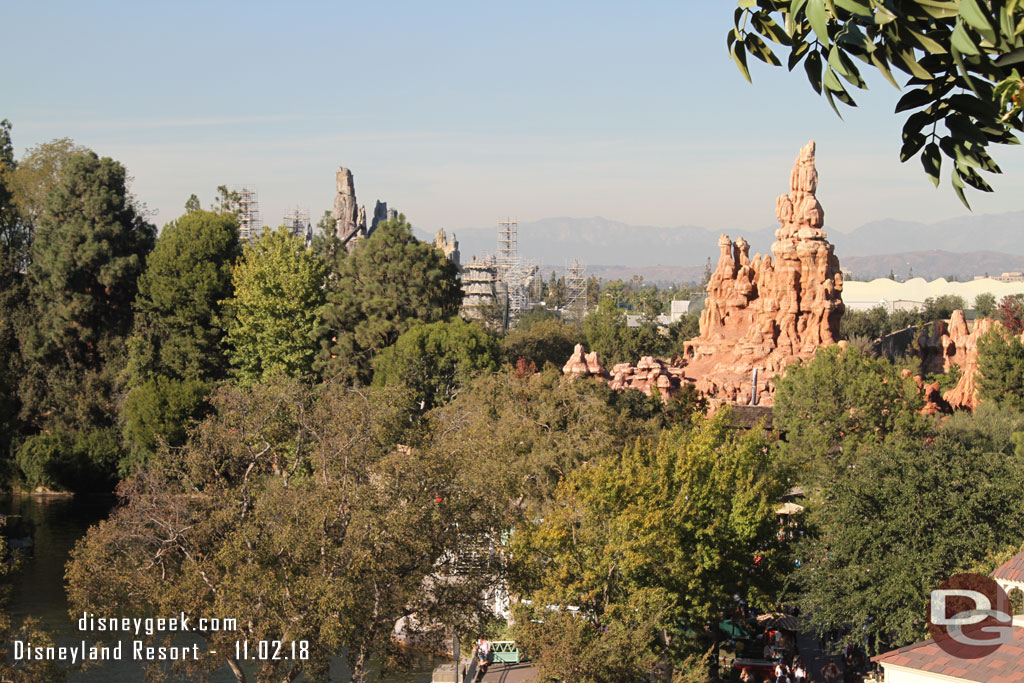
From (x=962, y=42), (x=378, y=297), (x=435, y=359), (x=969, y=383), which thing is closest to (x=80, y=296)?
(x=378, y=297)

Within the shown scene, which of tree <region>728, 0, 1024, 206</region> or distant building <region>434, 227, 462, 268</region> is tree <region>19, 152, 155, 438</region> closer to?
tree <region>728, 0, 1024, 206</region>

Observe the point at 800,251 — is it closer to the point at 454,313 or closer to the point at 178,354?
the point at 454,313

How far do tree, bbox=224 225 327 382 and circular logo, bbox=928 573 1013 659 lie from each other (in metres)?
31.3

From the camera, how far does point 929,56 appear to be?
13.2ft

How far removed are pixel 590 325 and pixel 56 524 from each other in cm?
3960

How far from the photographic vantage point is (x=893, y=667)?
57.2 feet

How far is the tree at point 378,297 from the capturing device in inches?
1971

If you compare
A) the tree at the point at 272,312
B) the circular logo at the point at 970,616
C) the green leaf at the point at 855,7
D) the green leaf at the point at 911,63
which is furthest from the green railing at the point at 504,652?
the tree at the point at 272,312

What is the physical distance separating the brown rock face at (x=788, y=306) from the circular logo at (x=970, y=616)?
26.4 m

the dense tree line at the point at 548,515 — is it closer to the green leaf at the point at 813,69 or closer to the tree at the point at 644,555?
the tree at the point at 644,555

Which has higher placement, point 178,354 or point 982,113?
point 982,113

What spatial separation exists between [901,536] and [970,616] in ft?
13.1

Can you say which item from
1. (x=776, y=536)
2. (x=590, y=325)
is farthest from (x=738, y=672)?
(x=590, y=325)

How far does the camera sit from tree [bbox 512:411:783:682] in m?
19.1
